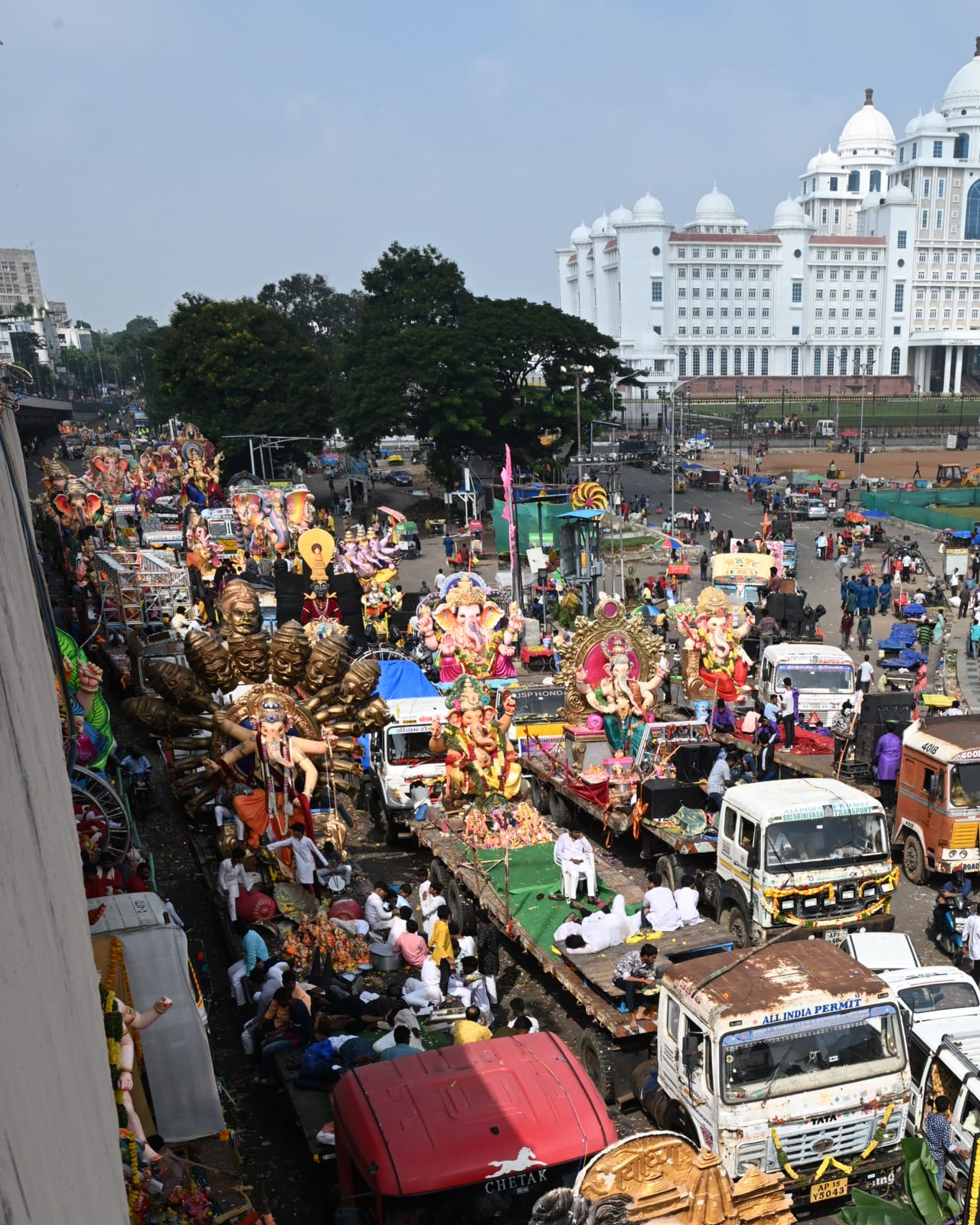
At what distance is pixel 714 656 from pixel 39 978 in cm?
1985

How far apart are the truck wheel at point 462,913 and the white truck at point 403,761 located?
123 inches

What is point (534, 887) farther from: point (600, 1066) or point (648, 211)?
point (648, 211)

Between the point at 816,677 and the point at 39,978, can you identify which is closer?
the point at 39,978

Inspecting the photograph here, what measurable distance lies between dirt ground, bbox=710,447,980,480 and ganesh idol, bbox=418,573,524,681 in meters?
52.1

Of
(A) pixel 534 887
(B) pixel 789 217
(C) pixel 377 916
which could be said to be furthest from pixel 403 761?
(B) pixel 789 217

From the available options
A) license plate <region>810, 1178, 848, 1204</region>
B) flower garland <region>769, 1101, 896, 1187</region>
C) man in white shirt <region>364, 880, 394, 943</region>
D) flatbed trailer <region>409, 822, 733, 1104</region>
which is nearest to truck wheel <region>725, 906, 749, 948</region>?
flatbed trailer <region>409, 822, 733, 1104</region>

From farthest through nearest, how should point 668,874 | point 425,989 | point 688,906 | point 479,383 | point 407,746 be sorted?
point 479,383, point 407,746, point 668,874, point 688,906, point 425,989

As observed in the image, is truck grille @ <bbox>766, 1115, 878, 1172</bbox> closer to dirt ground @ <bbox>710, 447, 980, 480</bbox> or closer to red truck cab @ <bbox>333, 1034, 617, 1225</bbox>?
red truck cab @ <bbox>333, 1034, 617, 1225</bbox>

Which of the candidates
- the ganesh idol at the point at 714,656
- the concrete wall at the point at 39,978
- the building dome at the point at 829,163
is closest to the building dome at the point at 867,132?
the building dome at the point at 829,163

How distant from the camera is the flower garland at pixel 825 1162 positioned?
857 centimetres

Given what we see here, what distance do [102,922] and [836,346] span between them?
5035 inches

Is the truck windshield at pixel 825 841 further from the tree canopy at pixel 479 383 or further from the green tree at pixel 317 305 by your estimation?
the green tree at pixel 317 305

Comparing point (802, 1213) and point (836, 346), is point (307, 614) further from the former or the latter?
point (836, 346)

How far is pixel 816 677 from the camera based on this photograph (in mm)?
20984
